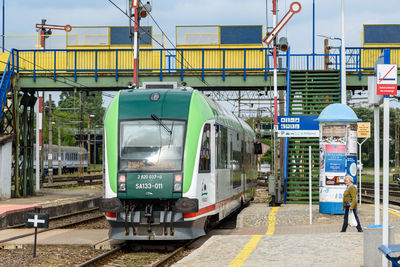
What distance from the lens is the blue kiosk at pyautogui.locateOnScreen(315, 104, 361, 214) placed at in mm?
19578

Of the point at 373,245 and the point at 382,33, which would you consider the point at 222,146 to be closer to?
the point at 373,245

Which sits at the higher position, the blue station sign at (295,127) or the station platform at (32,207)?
the blue station sign at (295,127)

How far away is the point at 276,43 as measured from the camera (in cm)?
2616

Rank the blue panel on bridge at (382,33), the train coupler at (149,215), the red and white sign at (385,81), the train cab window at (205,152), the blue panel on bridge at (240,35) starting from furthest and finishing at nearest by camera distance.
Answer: the blue panel on bridge at (382,33) → the blue panel on bridge at (240,35) → the train cab window at (205,152) → the train coupler at (149,215) → the red and white sign at (385,81)

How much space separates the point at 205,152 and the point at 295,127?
27.7 feet

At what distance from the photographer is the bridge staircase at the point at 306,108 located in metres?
26.4

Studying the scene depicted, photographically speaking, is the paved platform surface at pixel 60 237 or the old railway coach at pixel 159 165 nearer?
the old railway coach at pixel 159 165

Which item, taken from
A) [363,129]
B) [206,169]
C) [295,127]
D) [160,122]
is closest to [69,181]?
[363,129]

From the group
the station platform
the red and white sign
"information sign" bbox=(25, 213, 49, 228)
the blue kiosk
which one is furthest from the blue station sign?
the red and white sign

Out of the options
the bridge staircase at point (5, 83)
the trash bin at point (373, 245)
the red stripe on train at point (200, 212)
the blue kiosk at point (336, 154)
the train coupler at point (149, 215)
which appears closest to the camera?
the trash bin at point (373, 245)

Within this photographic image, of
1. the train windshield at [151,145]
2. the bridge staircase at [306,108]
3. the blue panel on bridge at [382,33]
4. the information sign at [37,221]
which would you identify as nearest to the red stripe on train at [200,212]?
the train windshield at [151,145]

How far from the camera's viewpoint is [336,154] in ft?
64.3

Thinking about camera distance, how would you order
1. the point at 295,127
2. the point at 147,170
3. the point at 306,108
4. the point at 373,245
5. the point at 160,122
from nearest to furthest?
the point at 373,245 < the point at 147,170 < the point at 160,122 < the point at 295,127 < the point at 306,108

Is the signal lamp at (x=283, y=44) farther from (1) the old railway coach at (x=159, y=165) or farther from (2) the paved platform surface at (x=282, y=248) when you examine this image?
(1) the old railway coach at (x=159, y=165)
